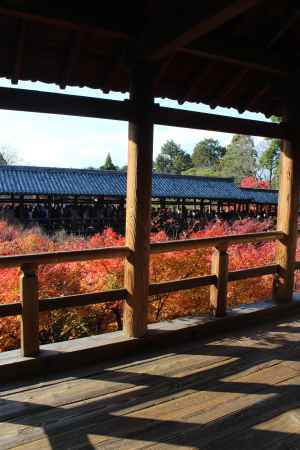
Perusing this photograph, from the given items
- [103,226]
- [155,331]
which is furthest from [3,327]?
[103,226]

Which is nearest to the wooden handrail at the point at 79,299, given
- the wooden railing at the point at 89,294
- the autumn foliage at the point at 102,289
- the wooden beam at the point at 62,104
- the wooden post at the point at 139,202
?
the wooden railing at the point at 89,294

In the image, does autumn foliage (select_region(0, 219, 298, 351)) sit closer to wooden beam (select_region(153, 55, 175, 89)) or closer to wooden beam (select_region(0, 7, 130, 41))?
wooden beam (select_region(153, 55, 175, 89))

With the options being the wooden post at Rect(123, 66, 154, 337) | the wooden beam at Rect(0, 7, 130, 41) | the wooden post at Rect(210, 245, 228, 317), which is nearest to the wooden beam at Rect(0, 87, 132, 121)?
the wooden post at Rect(123, 66, 154, 337)

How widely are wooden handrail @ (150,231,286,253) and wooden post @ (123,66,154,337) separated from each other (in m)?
0.18

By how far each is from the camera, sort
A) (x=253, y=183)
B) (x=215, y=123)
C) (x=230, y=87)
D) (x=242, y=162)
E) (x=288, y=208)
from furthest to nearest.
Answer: (x=242, y=162)
(x=253, y=183)
(x=288, y=208)
(x=230, y=87)
(x=215, y=123)

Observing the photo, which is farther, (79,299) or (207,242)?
(207,242)

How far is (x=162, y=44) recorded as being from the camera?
7.29 ft

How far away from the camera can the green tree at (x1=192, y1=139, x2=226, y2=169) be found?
44.6 m

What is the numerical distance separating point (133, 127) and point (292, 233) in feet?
6.33

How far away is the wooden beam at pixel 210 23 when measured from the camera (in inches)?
67.6

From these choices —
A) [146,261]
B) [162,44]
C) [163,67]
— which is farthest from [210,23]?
[146,261]

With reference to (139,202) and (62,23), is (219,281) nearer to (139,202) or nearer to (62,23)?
(139,202)

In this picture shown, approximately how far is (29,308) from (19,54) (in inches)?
62.0

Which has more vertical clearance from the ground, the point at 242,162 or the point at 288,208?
the point at 242,162
